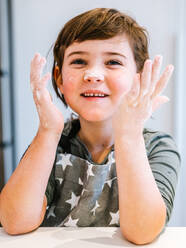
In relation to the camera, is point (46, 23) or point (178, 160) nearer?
point (178, 160)

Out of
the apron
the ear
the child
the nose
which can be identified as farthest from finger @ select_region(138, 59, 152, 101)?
the ear

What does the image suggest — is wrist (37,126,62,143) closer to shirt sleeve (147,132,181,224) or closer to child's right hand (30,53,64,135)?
child's right hand (30,53,64,135)

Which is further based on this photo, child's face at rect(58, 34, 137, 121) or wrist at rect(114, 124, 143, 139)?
child's face at rect(58, 34, 137, 121)

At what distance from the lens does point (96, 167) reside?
742mm

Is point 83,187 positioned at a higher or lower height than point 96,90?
lower

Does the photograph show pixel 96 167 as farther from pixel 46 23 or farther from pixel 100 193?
pixel 46 23

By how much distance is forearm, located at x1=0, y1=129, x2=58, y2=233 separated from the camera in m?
0.61

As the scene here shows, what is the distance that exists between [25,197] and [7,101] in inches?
44.1

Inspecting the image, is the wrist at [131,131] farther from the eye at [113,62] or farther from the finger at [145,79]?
the eye at [113,62]

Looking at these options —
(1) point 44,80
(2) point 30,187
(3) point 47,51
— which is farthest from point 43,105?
(3) point 47,51

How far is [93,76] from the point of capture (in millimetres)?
674

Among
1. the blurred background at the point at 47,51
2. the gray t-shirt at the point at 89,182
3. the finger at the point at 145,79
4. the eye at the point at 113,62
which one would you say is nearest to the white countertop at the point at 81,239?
the gray t-shirt at the point at 89,182

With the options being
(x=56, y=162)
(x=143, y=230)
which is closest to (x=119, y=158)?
(x=143, y=230)

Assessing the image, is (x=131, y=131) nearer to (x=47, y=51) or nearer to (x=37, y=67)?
(x=37, y=67)
